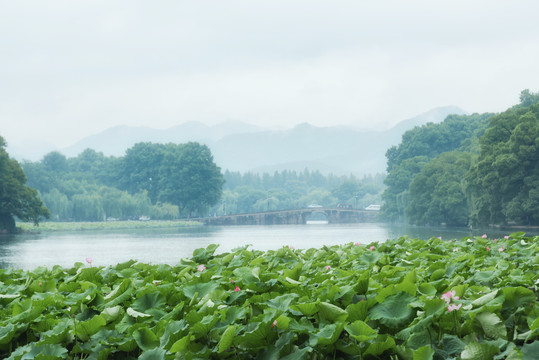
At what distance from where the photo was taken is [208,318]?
2.53 m

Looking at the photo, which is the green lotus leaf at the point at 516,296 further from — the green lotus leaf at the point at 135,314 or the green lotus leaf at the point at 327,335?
the green lotus leaf at the point at 135,314

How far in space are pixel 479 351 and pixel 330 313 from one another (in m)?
0.62

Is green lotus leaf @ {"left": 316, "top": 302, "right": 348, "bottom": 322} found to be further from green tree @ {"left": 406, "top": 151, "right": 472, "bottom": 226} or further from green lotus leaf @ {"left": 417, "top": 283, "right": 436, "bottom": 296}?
green tree @ {"left": 406, "top": 151, "right": 472, "bottom": 226}

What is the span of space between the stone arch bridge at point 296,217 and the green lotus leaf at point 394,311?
9813cm

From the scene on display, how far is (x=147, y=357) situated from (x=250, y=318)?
549 mm

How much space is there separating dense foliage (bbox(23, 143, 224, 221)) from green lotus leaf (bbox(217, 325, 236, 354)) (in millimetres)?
84356

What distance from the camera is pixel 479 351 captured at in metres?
2.24

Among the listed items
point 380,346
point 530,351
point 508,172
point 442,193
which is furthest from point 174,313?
point 442,193

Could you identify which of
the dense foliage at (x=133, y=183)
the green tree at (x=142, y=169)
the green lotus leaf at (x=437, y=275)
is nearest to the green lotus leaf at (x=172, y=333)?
the green lotus leaf at (x=437, y=275)

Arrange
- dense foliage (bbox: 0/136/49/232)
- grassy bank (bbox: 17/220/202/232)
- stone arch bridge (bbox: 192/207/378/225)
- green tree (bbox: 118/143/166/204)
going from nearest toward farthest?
dense foliage (bbox: 0/136/49/232) → grassy bank (bbox: 17/220/202/232) → green tree (bbox: 118/143/166/204) → stone arch bridge (bbox: 192/207/378/225)

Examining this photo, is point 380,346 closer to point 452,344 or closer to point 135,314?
point 452,344

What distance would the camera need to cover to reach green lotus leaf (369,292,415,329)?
260 cm

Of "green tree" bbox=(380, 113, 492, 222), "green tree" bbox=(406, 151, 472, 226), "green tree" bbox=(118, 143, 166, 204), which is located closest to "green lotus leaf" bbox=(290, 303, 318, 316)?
"green tree" bbox=(406, 151, 472, 226)

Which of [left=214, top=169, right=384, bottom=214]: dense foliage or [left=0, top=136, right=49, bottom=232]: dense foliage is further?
[left=214, top=169, right=384, bottom=214]: dense foliage
